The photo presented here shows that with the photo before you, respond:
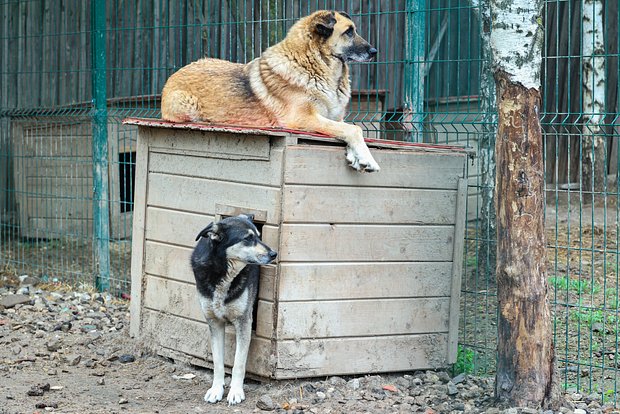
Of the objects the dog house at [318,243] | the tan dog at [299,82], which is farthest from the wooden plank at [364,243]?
the tan dog at [299,82]

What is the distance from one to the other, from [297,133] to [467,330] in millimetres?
2347

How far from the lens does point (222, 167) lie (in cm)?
551

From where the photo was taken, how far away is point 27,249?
937 centimetres

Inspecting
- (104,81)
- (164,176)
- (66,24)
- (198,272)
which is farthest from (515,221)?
(66,24)

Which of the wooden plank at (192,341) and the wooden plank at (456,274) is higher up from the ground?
the wooden plank at (456,274)

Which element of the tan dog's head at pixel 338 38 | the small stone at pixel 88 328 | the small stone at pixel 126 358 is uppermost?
the tan dog's head at pixel 338 38

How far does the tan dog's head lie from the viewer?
5.78 metres

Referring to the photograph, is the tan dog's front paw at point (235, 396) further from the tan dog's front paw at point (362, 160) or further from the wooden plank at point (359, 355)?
the tan dog's front paw at point (362, 160)

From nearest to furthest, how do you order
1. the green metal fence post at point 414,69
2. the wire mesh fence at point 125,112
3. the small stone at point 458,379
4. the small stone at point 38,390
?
1. the small stone at point 38,390
2. the small stone at point 458,379
3. the green metal fence post at point 414,69
4. the wire mesh fence at point 125,112

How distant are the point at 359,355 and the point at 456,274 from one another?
2.89 ft

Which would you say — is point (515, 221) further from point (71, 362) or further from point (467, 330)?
point (71, 362)

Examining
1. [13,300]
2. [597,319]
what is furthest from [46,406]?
[597,319]

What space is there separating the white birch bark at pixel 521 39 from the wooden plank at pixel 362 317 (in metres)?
1.65

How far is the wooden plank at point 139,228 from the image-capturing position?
6133 mm
